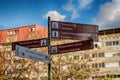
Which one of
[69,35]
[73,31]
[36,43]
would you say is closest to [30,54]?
[36,43]

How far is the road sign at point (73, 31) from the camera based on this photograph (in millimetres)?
13812

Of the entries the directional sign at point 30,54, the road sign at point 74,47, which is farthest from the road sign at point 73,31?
the directional sign at point 30,54

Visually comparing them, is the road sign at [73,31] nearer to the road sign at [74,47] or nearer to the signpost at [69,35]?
the signpost at [69,35]

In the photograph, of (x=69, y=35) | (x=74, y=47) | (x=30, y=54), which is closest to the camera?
(x=30, y=54)

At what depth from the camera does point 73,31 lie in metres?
13.9

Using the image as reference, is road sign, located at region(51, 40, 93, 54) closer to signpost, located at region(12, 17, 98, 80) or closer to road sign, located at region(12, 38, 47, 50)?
signpost, located at region(12, 17, 98, 80)

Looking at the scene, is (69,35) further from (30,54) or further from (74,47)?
(30,54)

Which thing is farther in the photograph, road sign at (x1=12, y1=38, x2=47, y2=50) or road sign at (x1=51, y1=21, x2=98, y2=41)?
road sign at (x1=12, y1=38, x2=47, y2=50)

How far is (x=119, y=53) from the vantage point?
207ft

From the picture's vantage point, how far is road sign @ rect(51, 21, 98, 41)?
1381 cm

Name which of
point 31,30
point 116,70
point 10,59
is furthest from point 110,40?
point 10,59

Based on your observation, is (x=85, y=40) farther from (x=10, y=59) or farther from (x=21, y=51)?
(x=10, y=59)

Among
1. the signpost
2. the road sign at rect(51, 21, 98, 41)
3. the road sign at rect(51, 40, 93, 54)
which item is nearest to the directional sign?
the signpost

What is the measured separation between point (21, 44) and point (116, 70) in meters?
50.9
